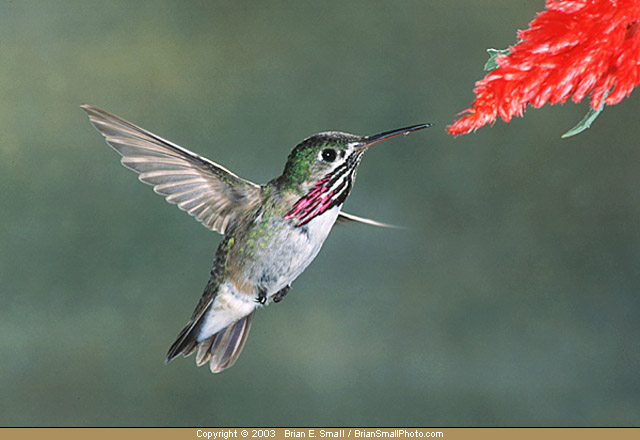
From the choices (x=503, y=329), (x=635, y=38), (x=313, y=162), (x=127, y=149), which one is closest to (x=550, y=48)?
(x=635, y=38)

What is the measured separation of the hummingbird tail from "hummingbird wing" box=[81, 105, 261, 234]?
11cm

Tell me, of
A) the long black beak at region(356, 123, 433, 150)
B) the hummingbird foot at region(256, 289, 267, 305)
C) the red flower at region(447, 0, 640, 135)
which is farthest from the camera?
the hummingbird foot at region(256, 289, 267, 305)

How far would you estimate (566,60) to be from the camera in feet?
1.14

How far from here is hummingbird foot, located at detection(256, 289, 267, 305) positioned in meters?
0.63

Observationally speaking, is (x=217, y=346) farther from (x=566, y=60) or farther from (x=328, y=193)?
(x=566, y=60)

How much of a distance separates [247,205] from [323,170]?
0.32ft

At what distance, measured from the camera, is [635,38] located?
352mm

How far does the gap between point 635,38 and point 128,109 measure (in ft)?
1.85

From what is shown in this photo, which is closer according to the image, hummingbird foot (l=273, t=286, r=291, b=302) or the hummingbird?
the hummingbird

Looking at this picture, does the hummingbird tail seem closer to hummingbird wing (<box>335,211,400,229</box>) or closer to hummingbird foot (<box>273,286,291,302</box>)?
hummingbird foot (<box>273,286,291,302</box>)

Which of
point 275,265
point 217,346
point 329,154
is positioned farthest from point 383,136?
point 217,346

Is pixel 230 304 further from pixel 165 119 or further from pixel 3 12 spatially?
pixel 3 12

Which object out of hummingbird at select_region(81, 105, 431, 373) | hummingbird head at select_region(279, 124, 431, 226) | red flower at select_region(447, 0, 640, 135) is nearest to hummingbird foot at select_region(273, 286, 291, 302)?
hummingbird at select_region(81, 105, 431, 373)

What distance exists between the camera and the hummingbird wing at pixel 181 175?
0.58 meters
